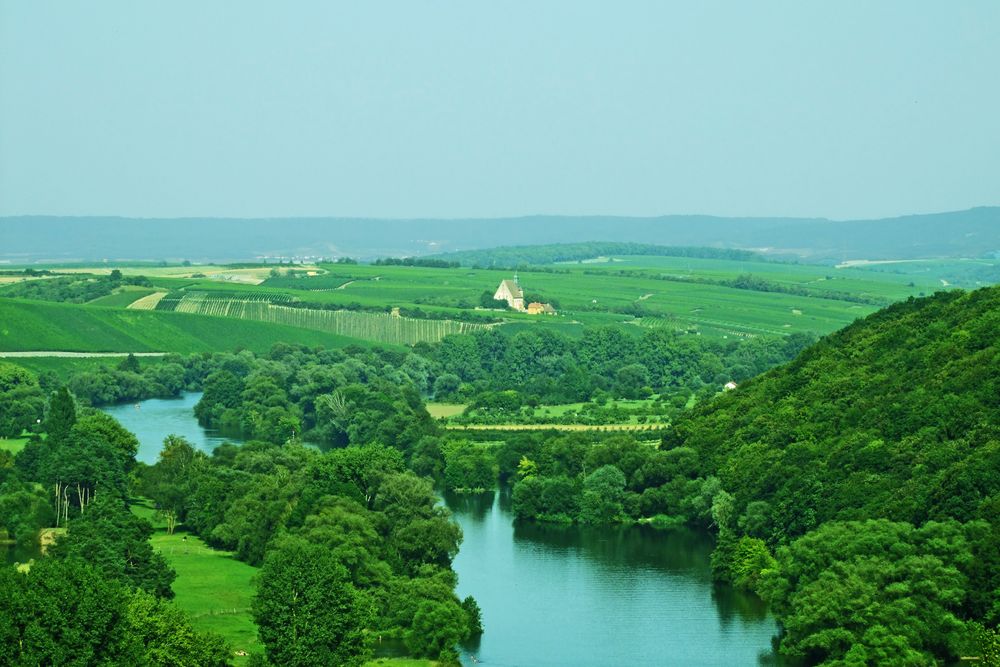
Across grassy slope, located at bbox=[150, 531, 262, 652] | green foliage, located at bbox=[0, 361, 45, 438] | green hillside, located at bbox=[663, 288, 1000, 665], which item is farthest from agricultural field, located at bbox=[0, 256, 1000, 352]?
grassy slope, located at bbox=[150, 531, 262, 652]

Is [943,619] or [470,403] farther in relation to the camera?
[470,403]

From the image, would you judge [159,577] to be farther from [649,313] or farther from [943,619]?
[649,313]

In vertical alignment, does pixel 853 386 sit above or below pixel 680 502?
above

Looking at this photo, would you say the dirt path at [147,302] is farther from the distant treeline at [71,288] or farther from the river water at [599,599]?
the river water at [599,599]

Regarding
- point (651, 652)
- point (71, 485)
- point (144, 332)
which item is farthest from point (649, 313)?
point (651, 652)

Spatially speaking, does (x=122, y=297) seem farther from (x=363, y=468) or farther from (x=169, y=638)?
(x=169, y=638)

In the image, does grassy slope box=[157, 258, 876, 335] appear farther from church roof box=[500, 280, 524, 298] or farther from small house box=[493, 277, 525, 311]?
church roof box=[500, 280, 524, 298]
